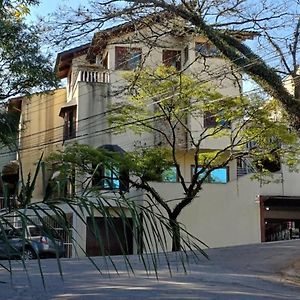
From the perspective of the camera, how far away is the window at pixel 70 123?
3007cm

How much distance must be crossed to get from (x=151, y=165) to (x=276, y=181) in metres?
7.31

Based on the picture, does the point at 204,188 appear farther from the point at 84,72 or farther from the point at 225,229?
the point at 84,72

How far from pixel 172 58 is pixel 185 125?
2.98 meters

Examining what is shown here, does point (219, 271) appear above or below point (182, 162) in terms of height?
below

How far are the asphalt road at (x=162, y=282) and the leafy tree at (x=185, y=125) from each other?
326 inches

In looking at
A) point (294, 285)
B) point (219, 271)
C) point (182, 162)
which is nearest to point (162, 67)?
point (182, 162)

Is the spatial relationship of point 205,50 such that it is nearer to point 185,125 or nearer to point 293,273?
point 185,125

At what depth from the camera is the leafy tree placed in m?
23.0

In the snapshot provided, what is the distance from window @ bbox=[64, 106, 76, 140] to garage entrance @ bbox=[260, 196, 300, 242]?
9.99m

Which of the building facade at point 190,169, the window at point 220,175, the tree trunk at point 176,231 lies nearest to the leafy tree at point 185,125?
the building facade at point 190,169

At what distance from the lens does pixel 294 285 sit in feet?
38.3

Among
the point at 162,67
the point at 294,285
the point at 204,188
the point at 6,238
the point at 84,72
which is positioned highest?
the point at 84,72

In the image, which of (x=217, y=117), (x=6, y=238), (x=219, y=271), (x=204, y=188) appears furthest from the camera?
(x=204, y=188)

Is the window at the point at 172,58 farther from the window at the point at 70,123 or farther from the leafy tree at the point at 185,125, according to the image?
the window at the point at 70,123
